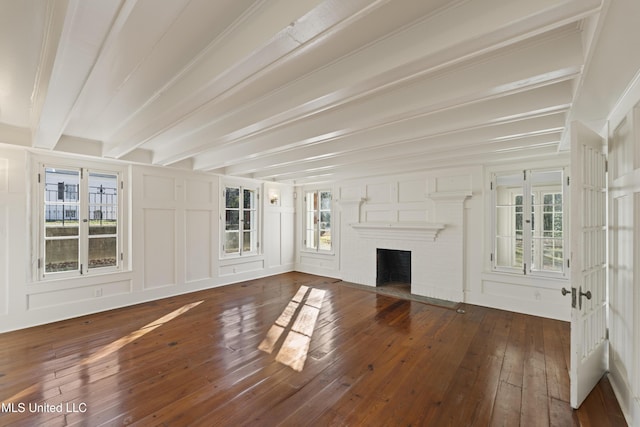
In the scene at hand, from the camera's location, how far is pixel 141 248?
474 centimetres

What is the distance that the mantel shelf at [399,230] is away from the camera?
5.05 metres

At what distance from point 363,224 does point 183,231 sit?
373 cm

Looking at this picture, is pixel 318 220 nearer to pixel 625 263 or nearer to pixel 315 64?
pixel 315 64

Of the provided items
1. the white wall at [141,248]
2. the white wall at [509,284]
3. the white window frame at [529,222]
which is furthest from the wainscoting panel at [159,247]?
the white window frame at [529,222]

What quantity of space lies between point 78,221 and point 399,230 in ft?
18.2

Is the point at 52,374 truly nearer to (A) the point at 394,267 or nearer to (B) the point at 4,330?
(B) the point at 4,330

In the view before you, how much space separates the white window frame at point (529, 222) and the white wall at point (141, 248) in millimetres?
4855

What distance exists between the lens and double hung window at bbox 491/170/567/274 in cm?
419

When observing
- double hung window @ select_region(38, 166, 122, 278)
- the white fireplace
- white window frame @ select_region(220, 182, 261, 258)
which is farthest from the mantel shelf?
double hung window @ select_region(38, 166, 122, 278)

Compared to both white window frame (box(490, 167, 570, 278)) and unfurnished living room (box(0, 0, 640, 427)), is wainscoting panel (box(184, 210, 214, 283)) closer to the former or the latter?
unfurnished living room (box(0, 0, 640, 427))

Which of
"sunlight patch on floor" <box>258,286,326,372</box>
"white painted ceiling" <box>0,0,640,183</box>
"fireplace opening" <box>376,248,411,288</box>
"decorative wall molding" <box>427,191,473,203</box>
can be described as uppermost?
"white painted ceiling" <box>0,0,640,183</box>

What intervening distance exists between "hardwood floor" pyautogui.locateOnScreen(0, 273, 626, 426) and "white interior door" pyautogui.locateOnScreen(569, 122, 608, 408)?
285 mm

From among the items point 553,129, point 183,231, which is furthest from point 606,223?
point 183,231

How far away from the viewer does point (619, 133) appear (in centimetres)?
231
